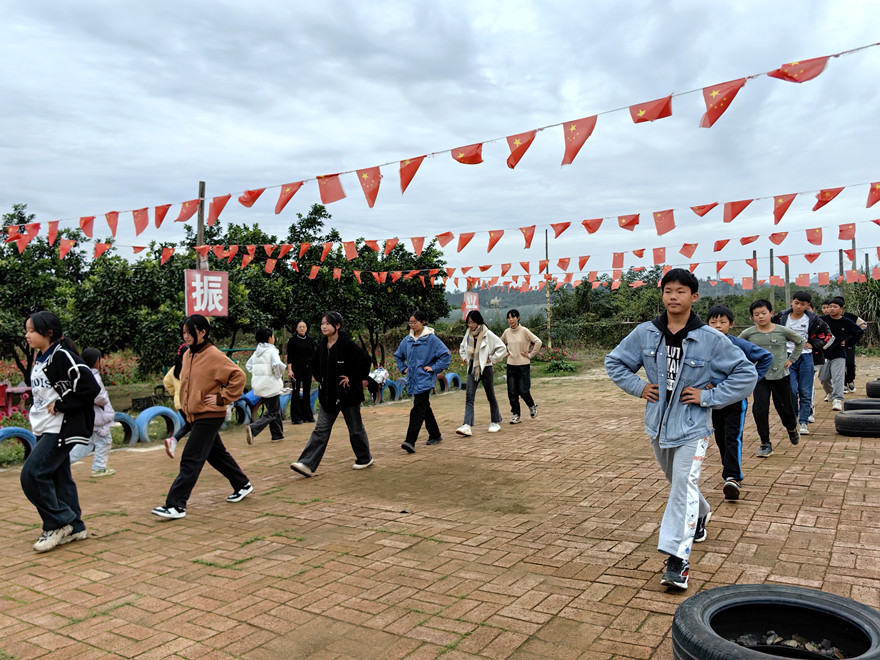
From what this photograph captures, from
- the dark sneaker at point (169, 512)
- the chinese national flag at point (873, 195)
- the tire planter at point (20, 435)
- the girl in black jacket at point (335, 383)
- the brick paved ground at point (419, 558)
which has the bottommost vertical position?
the brick paved ground at point (419, 558)

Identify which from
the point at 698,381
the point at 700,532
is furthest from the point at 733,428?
the point at 698,381

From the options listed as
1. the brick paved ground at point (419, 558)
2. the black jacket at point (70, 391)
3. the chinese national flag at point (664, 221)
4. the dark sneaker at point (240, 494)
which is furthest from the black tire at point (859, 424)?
the black jacket at point (70, 391)

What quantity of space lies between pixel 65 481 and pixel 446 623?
10.1 ft

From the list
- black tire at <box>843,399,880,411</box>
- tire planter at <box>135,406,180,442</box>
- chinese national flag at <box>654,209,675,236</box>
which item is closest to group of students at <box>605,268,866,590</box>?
black tire at <box>843,399,880,411</box>

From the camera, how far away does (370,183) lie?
8875 mm

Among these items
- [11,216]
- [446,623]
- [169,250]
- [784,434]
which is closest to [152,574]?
[446,623]

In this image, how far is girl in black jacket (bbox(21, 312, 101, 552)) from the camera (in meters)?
4.45

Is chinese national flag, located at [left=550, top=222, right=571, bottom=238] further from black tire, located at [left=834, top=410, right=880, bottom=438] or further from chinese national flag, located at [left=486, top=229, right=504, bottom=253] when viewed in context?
black tire, located at [left=834, top=410, right=880, bottom=438]

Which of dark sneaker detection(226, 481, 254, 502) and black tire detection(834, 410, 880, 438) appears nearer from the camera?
dark sneaker detection(226, 481, 254, 502)

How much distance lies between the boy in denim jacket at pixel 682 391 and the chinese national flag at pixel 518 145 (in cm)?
445

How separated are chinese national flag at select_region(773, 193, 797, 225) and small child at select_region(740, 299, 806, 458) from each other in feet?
11.5

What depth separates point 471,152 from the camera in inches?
326

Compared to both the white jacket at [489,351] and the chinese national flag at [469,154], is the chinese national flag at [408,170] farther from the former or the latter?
the white jacket at [489,351]

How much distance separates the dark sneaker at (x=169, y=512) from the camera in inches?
203
